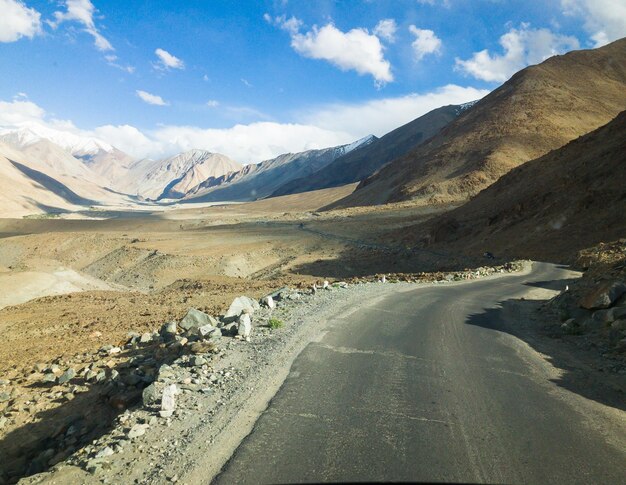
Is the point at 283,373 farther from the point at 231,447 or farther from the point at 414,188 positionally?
the point at 414,188

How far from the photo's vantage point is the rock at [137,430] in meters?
5.16

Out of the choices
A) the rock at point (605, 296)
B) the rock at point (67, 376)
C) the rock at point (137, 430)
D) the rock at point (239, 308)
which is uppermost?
the rock at point (605, 296)

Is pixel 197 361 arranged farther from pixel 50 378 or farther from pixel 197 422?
pixel 50 378

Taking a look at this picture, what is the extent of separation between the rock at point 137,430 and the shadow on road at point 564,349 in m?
6.51

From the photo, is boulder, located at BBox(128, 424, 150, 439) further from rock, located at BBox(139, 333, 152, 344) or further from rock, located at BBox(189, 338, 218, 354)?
rock, located at BBox(139, 333, 152, 344)

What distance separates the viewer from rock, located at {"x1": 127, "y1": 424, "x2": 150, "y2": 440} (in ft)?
16.9

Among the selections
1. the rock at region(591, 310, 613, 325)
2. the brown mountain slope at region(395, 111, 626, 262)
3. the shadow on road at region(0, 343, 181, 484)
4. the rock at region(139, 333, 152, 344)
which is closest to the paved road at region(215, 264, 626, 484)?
the rock at region(591, 310, 613, 325)

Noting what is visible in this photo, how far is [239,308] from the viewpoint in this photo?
11.7m

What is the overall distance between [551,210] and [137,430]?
122ft

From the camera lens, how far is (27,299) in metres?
25.4

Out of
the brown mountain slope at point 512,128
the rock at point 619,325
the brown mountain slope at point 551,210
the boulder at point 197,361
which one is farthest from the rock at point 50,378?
the brown mountain slope at point 512,128

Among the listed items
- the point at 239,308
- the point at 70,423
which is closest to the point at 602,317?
the point at 239,308

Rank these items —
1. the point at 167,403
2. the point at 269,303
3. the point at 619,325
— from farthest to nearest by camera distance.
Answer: the point at 269,303 < the point at 619,325 < the point at 167,403

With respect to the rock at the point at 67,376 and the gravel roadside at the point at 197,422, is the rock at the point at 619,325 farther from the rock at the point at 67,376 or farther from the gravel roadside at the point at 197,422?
the rock at the point at 67,376
